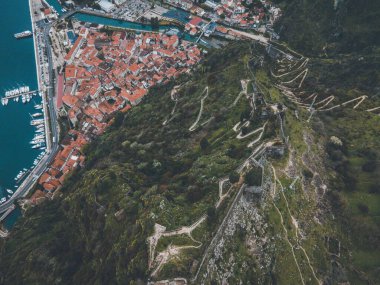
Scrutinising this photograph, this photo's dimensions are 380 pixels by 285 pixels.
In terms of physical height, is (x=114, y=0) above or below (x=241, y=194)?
above

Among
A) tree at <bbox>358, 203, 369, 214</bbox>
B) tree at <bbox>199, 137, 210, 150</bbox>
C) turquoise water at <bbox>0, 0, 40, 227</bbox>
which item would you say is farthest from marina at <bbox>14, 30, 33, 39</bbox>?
tree at <bbox>358, 203, 369, 214</bbox>

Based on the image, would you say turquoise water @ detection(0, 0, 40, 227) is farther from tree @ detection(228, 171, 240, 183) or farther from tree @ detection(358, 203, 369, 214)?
tree @ detection(358, 203, 369, 214)

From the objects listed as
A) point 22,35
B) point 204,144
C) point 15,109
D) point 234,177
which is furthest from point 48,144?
point 234,177

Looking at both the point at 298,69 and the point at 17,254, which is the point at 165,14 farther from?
the point at 17,254

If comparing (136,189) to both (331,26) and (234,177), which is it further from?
(331,26)

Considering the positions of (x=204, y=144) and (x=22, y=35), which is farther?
(x=22, y=35)

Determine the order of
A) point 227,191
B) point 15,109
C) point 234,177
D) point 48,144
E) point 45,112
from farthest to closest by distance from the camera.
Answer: point 15,109
point 45,112
point 48,144
point 227,191
point 234,177

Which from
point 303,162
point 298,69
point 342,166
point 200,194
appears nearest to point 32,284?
point 200,194

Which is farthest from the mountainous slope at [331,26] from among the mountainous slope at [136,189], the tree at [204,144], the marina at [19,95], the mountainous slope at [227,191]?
the marina at [19,95]

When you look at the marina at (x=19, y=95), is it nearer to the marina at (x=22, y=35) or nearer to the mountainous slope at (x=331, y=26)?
the marina at (x=22, y=35)
